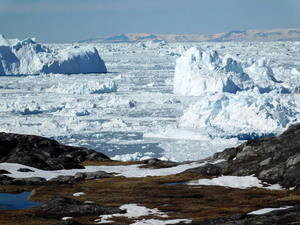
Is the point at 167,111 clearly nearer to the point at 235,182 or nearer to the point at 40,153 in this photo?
the point at 40,153

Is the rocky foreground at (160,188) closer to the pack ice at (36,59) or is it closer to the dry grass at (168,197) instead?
the dry grass at (168,197)

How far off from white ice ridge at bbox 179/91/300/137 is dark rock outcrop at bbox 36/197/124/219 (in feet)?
122

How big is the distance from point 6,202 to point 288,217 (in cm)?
1479

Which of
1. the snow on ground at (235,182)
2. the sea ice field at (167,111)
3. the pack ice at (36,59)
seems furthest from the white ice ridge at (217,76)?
the snow on ground at (235,182)

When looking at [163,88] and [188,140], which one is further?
[163,88]

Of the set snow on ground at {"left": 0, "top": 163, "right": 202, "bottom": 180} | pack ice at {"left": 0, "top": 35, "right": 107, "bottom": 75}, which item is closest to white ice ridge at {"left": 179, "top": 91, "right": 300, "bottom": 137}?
snow on ground at {"left": 0, "top": 163, "right": 202, "bottom": 180}

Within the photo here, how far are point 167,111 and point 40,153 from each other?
3662 centimetres

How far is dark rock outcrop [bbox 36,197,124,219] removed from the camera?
77.4ft

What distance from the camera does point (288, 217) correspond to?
18.8 m

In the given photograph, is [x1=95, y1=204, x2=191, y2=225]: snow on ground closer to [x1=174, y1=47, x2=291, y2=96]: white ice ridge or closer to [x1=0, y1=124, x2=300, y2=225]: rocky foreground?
[x1=0, y1=124, x2=300, y2=225]: rocky foreground

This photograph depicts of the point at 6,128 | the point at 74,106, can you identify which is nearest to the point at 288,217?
the point at 6,128

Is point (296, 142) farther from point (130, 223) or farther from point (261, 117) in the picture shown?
point (261, 117)

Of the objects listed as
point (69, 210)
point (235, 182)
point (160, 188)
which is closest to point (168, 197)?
point (160, 188)

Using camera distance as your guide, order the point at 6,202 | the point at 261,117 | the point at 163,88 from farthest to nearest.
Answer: the point at 163,88 < the point at 261,117 < the point at 6,202
